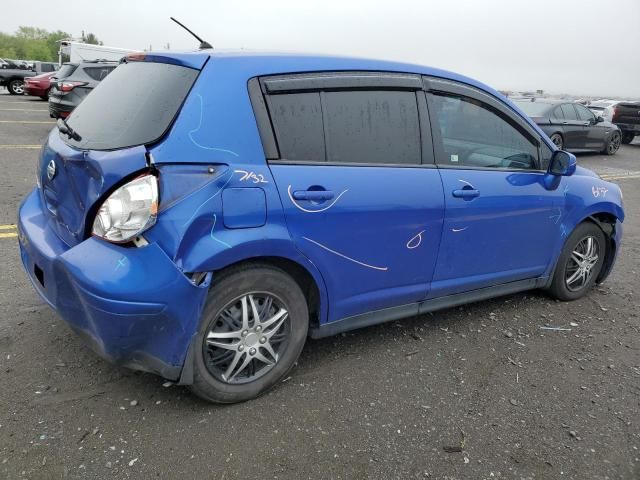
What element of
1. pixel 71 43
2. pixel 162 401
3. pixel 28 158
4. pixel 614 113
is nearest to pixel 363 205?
pixel 162 401

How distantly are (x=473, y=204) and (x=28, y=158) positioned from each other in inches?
322

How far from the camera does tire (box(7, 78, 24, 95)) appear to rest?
25688 millimetres

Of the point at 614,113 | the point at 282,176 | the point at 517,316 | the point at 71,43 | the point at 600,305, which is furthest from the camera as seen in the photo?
the point at 71,43

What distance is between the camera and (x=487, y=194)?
3322 millimetres

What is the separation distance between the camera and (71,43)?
76.6 ft

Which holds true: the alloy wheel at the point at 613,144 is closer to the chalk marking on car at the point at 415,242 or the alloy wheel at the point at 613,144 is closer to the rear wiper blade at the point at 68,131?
the chalk marking on car at the point at 415,242

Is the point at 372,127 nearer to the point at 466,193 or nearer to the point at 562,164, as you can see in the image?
the point at 466,193

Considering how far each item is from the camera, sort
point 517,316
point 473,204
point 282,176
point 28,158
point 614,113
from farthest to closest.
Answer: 1. point 614,113
2. point 28,158
3. point 517,316
4. point 473,204
5. point 282,176

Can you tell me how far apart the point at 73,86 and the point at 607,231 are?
11.1m

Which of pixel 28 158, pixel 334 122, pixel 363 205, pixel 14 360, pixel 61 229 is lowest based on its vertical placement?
pixel 28 158

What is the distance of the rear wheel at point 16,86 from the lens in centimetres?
2569

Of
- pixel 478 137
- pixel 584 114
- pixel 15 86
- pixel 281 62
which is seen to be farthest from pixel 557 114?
pixel 15 86

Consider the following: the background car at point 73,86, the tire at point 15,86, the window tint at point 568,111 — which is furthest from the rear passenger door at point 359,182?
the tire at point 15,86

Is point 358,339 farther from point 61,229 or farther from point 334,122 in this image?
point 61,229
